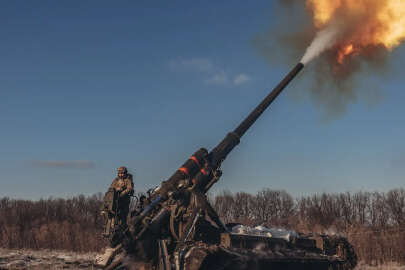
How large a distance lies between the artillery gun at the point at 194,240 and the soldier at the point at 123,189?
1.11ft

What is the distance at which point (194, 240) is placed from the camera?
11.0 meters

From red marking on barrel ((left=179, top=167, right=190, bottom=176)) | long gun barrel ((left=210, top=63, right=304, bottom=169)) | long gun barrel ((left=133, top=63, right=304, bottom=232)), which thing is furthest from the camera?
long gun barrel ((left=210, top=63, right=304, bottom=169))

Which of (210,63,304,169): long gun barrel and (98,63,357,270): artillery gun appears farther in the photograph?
(210,63,304,169): long gun barrel

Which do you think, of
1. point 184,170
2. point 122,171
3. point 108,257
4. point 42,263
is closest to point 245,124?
point 184,170

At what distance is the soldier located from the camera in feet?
38.5

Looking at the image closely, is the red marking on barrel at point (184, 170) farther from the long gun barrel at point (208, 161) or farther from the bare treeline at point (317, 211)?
the bare treeline at point (317, 211)

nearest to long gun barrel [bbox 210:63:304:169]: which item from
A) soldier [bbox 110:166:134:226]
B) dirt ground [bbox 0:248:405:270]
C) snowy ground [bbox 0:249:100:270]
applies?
soldier [bbox 110:166:134:226]

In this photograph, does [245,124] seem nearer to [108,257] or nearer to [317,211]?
[108,257]

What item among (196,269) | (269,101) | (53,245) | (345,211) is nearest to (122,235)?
(196,269)

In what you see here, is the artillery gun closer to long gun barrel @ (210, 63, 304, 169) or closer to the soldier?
long gun barrel @ (210, 63, 304, 169)

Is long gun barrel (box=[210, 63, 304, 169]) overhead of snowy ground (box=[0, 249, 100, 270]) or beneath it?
overhead

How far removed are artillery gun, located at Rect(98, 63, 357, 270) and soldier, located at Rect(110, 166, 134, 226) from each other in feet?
1.11

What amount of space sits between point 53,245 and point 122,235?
3169 cm

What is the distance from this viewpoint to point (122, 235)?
10.7m
